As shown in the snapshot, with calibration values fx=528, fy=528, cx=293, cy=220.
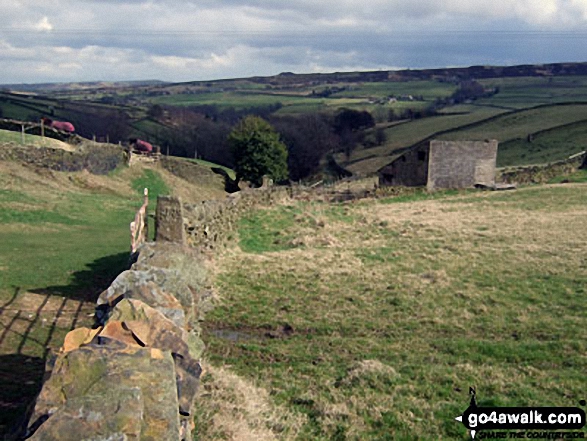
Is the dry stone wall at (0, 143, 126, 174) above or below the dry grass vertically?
above

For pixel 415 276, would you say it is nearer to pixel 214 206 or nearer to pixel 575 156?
pixel 214 206

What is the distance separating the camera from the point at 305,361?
10133 mm

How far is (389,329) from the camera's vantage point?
1159cm

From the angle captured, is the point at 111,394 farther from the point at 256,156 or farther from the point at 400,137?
the point at 400,137

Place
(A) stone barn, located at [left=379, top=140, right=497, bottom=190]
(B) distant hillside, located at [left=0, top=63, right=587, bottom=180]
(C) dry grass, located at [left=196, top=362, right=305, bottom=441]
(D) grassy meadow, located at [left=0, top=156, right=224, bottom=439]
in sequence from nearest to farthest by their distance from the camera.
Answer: (C) dry grass, located at [left=196, top=362, right=305, bottom=441], (D) grassy meadow, located at [left=0, top=156, right=224, bottom=439], (A) stone barn, located at [left=379, top=140, right=497, bottom=190], (B) distant hillside, located at [left=0, top=63, right=587, bottom=180]

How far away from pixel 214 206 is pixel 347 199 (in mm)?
15321

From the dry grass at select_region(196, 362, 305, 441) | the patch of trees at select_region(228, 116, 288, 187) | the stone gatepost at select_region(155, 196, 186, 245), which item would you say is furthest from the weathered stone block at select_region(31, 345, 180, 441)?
the patch of trees at select_region(228, 116, 288, 187)

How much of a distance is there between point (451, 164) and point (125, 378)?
32202mm

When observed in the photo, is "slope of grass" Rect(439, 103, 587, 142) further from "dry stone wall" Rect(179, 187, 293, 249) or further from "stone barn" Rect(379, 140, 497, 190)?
"dry stone wall" Rect(179, 187, 293, 249)

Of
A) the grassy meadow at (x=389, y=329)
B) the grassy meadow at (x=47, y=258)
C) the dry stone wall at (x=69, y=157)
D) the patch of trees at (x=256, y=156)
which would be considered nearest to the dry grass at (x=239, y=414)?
the grassy meadow at (x=389, y=329)

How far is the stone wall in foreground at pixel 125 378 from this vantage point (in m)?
4.55

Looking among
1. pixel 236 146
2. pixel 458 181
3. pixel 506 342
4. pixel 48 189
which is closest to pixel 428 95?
pixel 236 146
